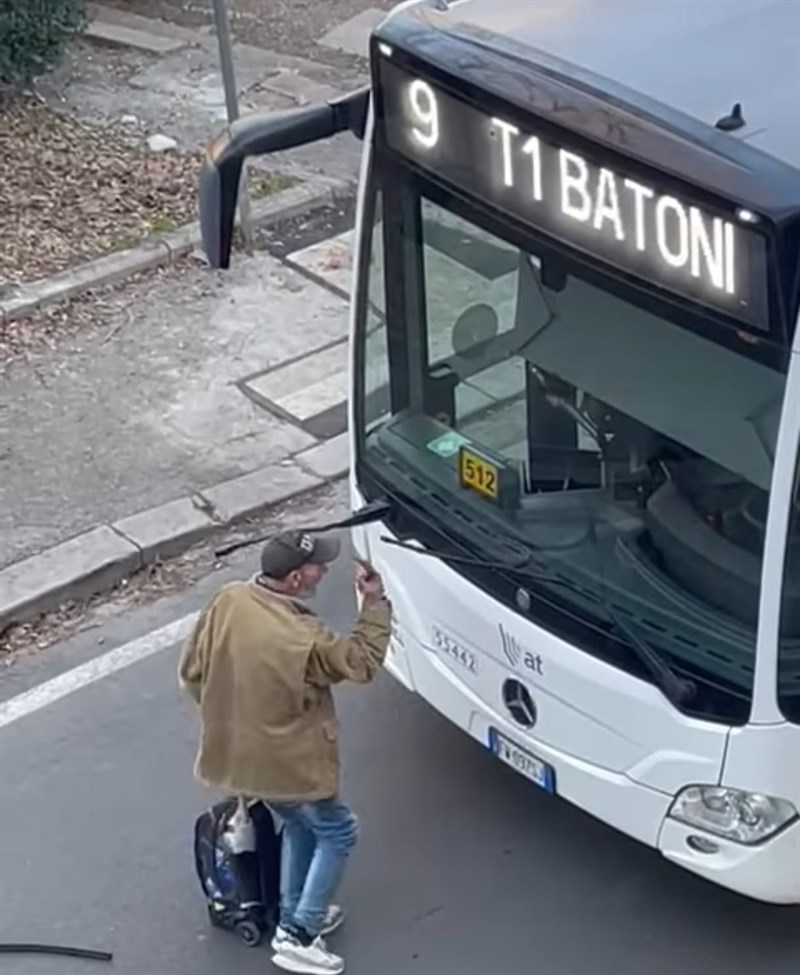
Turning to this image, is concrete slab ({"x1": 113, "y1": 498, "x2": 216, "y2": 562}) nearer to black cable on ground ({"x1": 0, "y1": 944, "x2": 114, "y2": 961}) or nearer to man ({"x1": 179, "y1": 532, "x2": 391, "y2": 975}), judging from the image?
black cable on ground ({"x1": 0, "y1": 944, "x2": 114, "y2": 961})

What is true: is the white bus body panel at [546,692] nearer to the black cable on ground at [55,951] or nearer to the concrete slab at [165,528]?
the black cable on ground at [55,951]

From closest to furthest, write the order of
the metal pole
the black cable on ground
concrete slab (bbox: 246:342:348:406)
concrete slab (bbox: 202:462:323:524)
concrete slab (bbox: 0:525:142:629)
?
the black cable on ground < concrete slab (bbox: 0:525:142:629) < concrete slab (bbox: 202:462:323:524) < concrete slab (bbox: 246:342:348:406) < the metal pole

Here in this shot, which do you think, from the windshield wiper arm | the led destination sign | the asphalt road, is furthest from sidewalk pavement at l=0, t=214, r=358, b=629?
the led destination sign

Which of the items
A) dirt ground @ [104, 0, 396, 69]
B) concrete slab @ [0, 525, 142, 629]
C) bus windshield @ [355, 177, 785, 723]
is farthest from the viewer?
dirt ground @ [104, 0, 396, 69]

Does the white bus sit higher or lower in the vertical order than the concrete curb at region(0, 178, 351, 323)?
higher

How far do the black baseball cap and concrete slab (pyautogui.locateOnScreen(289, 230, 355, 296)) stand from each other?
485 centimetres

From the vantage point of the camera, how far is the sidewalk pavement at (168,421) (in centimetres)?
909

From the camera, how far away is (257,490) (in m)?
9.39

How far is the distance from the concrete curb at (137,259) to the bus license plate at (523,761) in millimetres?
4835

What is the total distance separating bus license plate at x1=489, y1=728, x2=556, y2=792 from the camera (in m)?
6.75

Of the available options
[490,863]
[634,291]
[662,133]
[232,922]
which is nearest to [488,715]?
[490,863]

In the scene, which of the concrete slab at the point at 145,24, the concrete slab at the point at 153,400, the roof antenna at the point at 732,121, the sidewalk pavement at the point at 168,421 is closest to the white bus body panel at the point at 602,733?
the roof antenna at the point at 732,121

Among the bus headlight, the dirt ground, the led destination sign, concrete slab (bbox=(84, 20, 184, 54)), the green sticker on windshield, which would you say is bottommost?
the dirt ground

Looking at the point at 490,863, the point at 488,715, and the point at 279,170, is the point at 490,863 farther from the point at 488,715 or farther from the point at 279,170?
the point at 279,170
